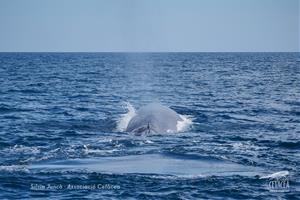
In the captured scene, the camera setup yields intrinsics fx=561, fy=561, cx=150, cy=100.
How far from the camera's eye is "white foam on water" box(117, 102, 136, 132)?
36.0 m

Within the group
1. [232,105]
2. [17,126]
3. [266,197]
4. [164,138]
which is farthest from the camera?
[232,105]

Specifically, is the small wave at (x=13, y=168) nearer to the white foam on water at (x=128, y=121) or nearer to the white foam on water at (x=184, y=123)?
the white foam on water at (x=128, y=121)

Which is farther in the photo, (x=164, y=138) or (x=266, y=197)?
(x=164, y=138)

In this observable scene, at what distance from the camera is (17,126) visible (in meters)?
35.5

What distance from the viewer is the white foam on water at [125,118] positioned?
3597 centimetres

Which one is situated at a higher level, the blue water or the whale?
the whale

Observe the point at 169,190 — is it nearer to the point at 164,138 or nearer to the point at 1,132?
the point at 164,138

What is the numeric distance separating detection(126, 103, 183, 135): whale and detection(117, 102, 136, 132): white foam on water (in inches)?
24.9

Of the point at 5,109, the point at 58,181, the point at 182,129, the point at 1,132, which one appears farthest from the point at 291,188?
the point at 5,109

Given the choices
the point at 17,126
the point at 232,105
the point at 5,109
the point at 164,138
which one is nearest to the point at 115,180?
the point at 164,138

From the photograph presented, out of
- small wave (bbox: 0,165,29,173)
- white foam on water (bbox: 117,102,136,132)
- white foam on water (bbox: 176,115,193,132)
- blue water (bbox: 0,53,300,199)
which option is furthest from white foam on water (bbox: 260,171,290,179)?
white foam on water (bbox: 117,102,136,132)

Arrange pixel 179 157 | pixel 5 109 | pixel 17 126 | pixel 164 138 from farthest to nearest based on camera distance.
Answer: pixel 5 109
pixel 17 126
pixel 164 138
pixel 179 157

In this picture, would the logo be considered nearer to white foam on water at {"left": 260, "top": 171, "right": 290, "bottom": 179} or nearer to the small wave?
white foam on water at {"left": 260, "top": 171, "right": 290, "bottom": 179}

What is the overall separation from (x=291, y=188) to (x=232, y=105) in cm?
3028
